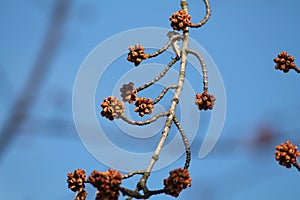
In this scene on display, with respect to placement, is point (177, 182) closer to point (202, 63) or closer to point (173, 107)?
point (173, 107)

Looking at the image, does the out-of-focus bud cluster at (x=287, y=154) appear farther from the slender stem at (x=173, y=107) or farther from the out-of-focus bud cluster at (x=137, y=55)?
the out-of-focus bud cluster at (x=137, y=55)

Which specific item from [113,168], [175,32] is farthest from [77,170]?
[175,32]

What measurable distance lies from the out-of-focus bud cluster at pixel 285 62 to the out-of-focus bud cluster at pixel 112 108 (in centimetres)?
110

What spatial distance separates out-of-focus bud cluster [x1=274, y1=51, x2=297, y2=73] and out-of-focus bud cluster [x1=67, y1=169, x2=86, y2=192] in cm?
152

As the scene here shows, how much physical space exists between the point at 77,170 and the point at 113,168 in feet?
1.05

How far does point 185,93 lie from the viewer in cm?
429

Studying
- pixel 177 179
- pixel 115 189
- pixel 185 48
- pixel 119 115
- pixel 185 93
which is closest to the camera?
pixel 115 189

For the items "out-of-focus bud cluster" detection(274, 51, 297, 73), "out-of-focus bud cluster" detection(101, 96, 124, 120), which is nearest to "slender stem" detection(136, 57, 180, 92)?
"out-of-focus bud cluster" detection(101, 96, 124, 120)

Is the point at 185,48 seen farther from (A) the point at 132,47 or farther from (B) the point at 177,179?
(B) the point at 177,179

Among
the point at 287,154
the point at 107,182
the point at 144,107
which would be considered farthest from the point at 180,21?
the point at 107,182

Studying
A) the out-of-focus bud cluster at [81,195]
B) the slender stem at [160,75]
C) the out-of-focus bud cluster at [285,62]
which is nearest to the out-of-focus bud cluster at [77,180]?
the out-of-focus bud cluster at [81,195]

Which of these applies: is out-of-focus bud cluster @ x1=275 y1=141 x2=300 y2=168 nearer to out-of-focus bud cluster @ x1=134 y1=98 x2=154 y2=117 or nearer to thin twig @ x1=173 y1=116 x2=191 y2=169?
thin twig @ x1=173 y1=116 x2=191 y2=169

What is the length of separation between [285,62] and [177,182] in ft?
4.16

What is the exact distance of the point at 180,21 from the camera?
398 cm
